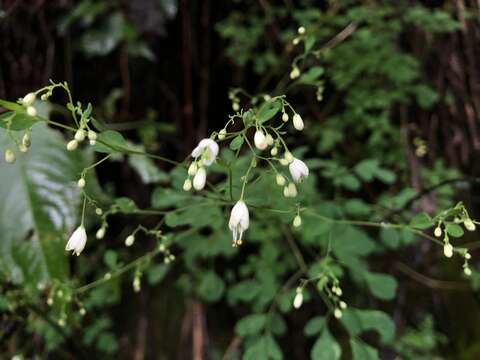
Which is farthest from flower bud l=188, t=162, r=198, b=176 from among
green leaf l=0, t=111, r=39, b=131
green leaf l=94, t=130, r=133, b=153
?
green leaf l=0, t=111, r=39, b=131

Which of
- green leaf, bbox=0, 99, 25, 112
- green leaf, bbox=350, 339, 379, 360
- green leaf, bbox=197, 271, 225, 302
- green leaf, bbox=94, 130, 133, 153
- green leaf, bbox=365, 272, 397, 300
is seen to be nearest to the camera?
green leaf, bbox=0, 99, 25, 112

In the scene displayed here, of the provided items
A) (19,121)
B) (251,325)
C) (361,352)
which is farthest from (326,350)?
(19,121)

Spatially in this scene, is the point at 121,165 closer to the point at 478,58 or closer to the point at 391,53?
the point at 391,53

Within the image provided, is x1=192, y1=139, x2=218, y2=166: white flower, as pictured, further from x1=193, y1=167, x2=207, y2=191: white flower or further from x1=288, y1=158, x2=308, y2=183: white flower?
x1=288, y1=158, x2=308, y2=183: white flower

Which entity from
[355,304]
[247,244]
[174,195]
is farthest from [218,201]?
[355,304]

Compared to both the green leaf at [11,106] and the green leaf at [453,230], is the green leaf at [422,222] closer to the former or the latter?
the green leaf at [453,230]

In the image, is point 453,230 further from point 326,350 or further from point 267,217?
point 267,217
